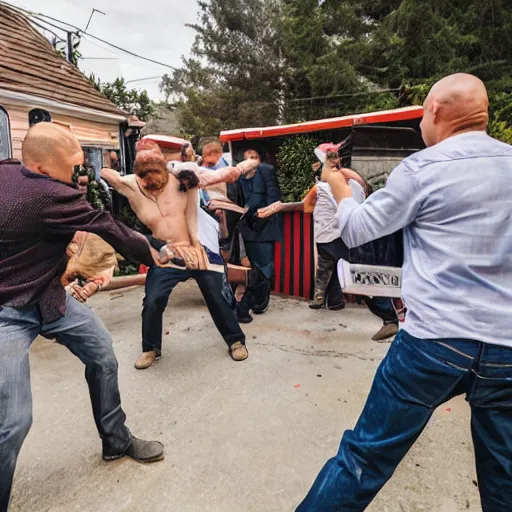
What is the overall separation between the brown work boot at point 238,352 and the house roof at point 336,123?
314cm

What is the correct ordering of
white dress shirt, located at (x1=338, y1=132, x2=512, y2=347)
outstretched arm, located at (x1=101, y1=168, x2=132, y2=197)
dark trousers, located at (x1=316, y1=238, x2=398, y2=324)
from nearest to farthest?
white dress shirt, located at (x1=338, y1=132, x2=512, y2=347), dark trousers, located at (x1=316, y1=238, x2=398, y2=324), outstretched arm, located at (x1=101, y1=168, x2=132, y2=197)

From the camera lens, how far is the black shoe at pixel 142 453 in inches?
85.5

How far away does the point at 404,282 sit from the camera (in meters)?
1.45

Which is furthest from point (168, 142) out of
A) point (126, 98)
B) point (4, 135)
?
point (126, 98)

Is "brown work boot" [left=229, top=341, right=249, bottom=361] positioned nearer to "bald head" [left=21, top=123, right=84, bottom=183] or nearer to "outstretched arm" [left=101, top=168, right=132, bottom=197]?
"outstretched arm" [left=101, top=168, right=132, bottom=197]

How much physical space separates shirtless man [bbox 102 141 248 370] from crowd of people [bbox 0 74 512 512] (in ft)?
1.56

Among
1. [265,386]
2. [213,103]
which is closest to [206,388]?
[265,386]

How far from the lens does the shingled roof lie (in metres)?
6.89

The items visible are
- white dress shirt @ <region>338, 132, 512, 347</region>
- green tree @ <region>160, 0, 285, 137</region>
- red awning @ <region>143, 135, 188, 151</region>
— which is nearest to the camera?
white dress shirt @ <region>338, 132, 512, 347</region>

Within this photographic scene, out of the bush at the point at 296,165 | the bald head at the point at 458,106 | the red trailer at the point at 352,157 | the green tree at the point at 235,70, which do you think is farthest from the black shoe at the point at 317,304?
→ the green tree at the point at 235,70

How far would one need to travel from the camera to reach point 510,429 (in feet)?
4.29

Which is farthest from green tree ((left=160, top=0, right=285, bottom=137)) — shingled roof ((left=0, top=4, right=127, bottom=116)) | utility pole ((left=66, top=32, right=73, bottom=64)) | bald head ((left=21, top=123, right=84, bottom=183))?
bald head ((left=21, top=123, right=84, bottom=183))

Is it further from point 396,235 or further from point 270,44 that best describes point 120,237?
point 270,44

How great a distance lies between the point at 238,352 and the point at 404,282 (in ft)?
7.26
